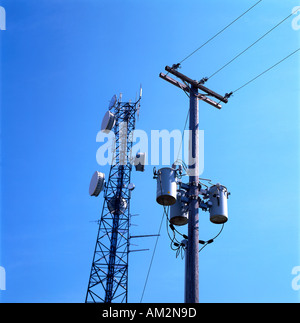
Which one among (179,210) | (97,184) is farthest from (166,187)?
(97,184)

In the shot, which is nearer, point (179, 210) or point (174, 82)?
point (179, 210)

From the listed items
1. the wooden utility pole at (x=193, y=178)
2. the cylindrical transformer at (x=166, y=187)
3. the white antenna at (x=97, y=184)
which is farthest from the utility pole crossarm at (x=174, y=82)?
the white antenna at (x=97, y=184)

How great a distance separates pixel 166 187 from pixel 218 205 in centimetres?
158

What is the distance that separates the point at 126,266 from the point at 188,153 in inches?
842

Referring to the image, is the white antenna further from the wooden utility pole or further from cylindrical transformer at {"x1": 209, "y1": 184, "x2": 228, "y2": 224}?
cylindrical transformer at {"x1": 209, "y1": 184, "x2": 228, "y2": 224}

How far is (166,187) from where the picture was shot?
11.8 meters

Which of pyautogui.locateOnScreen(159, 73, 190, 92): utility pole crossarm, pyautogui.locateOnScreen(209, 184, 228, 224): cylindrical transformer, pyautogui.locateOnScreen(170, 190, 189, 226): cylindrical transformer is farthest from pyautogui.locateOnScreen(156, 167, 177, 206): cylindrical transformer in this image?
pyautogui.locateOnScreen(159, 73, 190, 92): utility pole crossarm

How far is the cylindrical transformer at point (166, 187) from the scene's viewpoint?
38.4ft

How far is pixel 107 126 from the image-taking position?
1294 inches

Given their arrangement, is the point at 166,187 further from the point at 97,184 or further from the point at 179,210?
the point at 97,184

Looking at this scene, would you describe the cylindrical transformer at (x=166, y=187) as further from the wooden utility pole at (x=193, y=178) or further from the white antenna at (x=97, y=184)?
the white antenna at (x=97, y=184)
